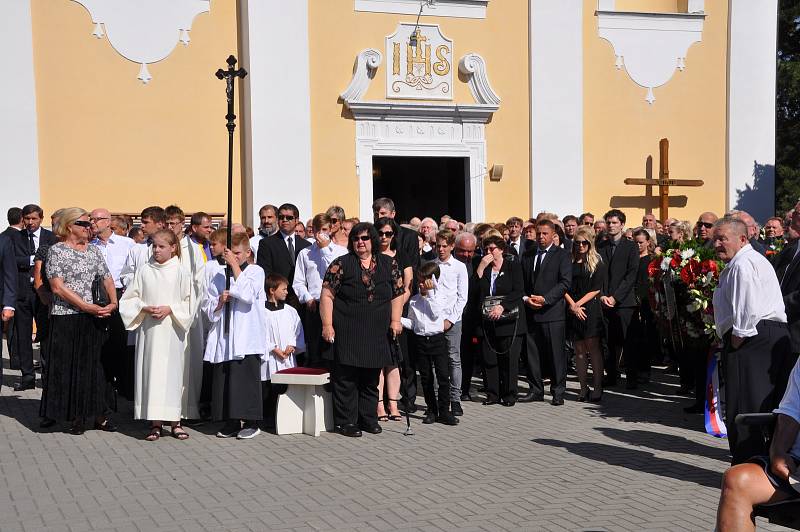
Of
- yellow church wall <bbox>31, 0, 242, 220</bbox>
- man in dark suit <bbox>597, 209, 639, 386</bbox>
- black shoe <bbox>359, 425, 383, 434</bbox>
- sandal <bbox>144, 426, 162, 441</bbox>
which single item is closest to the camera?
sandal <bbox>144, 426, 162, 441</bbox>

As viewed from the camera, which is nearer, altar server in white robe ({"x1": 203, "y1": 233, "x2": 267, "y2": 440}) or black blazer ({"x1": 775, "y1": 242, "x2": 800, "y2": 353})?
black blazer ({"x1": 775, "y1": 242, "x2": 800, "y2": 353})

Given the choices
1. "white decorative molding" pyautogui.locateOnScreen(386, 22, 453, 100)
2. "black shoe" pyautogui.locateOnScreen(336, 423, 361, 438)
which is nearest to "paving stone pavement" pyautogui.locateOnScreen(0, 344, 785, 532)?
"black shoe" pyautogui.locateOnScreen(336, 423, 361, 438)

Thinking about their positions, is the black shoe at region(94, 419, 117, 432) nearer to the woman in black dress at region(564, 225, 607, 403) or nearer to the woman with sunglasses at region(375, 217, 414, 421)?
the woman with sunglasses at region(375, 217, 414, 421)

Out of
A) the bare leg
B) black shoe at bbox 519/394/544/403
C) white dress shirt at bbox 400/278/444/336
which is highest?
white dress shirt at bbox 400/278/444/336

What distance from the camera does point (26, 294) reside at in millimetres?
11203

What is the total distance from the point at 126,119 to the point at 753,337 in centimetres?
1154

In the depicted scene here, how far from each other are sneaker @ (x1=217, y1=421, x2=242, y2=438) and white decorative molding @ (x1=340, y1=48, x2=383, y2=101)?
8.98 metres

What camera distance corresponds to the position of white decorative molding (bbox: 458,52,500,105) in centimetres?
1747

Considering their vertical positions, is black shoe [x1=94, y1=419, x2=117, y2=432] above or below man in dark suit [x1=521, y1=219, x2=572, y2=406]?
below

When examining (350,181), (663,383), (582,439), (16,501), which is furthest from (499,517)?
(350,181)

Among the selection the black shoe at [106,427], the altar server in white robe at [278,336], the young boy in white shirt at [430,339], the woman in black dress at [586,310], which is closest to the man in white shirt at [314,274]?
the altar server in white robe at [278,336]

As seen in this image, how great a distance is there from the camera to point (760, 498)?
174 inches

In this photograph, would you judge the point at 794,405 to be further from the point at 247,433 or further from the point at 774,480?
the point at 247,433

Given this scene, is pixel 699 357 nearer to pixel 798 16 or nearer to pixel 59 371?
pixel 59 371
